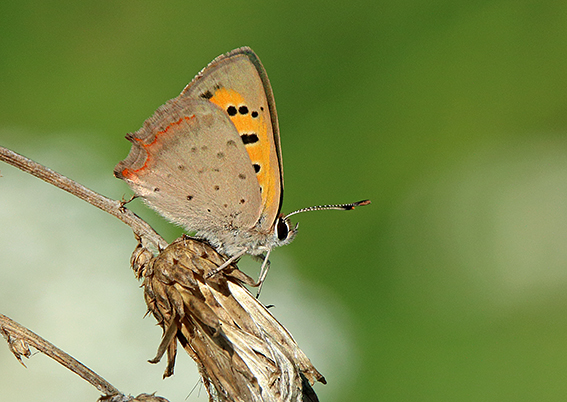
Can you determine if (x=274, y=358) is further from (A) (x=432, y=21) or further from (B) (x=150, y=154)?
(A) (x=432, y=21)

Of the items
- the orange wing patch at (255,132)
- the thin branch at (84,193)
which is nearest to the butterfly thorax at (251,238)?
the orange wing patch at (255,132)

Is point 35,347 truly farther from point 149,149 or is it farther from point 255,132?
point 255,132

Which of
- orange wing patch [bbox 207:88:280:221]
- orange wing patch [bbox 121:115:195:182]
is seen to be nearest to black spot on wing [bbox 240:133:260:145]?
orange wing patch [bbox 207:88:280:221]

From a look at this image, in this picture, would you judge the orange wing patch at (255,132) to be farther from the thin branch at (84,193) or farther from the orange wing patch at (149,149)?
the thin branch at (84,193)

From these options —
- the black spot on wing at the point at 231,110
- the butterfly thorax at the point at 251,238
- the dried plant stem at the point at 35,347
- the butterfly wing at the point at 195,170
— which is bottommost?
the dried plant stem at the point at 35,347

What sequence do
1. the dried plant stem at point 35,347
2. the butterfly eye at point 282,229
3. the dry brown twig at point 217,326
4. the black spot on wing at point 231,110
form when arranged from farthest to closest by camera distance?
the butterfly eye at point 282,229 → the black spot on wing at point 231,110 → the dry brown twig at point 217,326 → the dried plant stem at point 35,347

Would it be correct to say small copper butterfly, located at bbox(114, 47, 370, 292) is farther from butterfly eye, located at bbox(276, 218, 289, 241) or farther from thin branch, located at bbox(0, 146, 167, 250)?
thin branch, located at bbox(0, 146, 167, 250)

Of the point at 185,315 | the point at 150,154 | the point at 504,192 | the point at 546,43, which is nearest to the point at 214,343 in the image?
the point at 185,315
